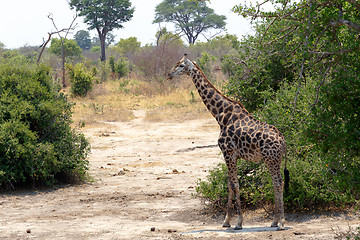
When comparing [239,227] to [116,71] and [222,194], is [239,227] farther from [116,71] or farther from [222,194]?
[116,71]

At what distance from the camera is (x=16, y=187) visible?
34.8 ft

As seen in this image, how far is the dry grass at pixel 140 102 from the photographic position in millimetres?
22594

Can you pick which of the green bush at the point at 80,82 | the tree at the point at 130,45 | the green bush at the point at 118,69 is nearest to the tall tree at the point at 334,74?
the green bush at the point at 80,82

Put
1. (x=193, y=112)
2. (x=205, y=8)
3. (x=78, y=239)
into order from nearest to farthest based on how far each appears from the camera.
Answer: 1. (x=78, y=239)
2. (x=193, y=112)
3. (x=205, y=8)

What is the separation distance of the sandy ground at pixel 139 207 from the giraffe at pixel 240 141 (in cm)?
49

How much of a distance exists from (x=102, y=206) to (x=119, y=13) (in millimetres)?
45600

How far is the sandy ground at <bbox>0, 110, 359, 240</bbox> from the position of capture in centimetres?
668

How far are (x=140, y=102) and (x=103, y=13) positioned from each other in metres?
27.9

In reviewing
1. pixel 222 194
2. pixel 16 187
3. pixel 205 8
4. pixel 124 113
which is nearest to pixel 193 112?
pixel 124 113

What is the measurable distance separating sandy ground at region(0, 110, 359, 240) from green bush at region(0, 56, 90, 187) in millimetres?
489

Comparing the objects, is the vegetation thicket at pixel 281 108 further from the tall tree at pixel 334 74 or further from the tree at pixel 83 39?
the tree at pixel 83 39

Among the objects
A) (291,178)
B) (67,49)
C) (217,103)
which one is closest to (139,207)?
(217,103)

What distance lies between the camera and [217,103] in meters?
7.32

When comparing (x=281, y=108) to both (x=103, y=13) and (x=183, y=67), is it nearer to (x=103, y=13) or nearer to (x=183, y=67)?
(x=183, y=67)
